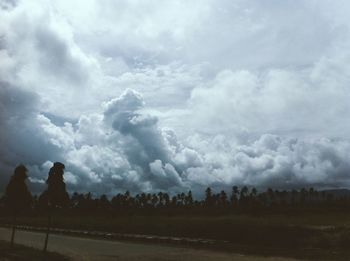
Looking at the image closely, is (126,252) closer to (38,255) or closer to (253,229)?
(38,255)

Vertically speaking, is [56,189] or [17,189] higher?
[17,189]

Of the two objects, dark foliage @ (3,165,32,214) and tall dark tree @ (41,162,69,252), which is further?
dark foliage @ (3,165,32,214)

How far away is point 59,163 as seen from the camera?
39.8 m

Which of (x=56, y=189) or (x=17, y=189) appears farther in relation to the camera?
(x=17, y=189)

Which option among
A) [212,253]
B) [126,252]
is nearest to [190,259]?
[212,253]

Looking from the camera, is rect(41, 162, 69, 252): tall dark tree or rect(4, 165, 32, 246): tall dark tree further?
rect(4, 165, 32, 246): tall dark tree

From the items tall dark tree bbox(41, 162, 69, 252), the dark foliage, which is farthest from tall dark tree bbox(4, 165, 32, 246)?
tall dark tree bbox(41, 162, 69, 252)

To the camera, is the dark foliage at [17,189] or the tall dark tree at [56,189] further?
the dark foliage at [17,189]

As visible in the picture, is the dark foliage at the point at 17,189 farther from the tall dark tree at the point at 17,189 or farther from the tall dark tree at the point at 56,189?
the tall dark tree at the point at 56,189

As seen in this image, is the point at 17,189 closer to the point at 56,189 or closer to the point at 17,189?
the point at 17,189

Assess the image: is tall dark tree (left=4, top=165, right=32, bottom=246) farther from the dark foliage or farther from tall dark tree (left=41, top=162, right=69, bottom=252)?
tall dark tree (left=41, top=162, right=69, bottom=252)

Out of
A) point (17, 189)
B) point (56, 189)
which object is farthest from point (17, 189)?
point (56, 189)

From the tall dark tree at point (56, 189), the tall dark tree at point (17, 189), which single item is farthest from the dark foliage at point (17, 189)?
the tall dark tree at point (56, 189)

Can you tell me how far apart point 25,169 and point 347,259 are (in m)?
33.9
